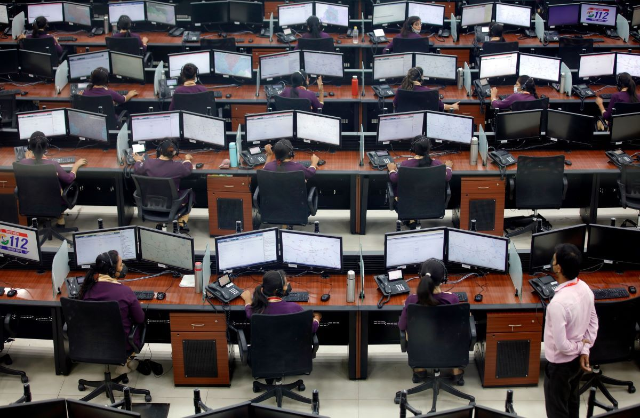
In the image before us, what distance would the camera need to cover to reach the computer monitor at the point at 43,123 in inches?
354

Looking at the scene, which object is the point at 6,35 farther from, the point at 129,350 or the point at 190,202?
the point at 129,350

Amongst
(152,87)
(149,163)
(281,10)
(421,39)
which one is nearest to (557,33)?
(421,39)

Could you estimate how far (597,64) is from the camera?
1066cm

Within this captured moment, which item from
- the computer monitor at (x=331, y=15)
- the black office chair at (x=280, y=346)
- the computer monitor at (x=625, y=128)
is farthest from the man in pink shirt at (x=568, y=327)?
the computer monitor at (x=331, y=15)

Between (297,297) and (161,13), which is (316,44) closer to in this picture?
→ (161,13)

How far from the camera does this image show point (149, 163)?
8.24 meters

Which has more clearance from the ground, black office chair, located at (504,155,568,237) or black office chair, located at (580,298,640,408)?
black office chair, located at (504,155,568,237)

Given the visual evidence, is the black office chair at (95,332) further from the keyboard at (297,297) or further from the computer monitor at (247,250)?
the keyboard at (297,297)

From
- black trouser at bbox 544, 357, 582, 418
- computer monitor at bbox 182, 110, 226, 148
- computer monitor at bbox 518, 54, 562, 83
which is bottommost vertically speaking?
black trouser at bbox 544, 357, 582, 418

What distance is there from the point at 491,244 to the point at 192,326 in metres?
2.32

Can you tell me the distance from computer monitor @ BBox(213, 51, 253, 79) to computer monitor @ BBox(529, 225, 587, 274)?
15.6 ft

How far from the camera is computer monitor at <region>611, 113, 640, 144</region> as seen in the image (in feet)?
28.8

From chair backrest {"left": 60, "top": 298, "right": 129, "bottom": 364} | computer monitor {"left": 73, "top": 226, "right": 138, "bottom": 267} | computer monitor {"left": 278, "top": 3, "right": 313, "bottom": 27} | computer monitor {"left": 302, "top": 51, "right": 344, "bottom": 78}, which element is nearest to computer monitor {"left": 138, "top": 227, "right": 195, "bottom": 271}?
computer monitor {"left": 73, "top": 226, "right": 138, "bottom": 267}

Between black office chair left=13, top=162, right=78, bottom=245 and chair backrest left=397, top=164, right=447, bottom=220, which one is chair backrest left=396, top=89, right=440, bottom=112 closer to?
chair backrest left=397, top=164, right=447, bottom=220
